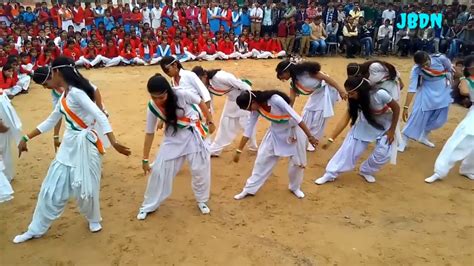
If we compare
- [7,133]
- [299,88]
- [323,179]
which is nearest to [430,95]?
[299,88]

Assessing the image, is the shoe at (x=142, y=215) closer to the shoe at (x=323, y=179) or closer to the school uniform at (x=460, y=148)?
the shoe at (x=323, y=179)

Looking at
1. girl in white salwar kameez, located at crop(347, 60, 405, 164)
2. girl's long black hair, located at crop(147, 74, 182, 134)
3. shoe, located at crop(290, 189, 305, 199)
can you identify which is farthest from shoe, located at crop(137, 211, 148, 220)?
girl in white salwar kameez, located at crop(347, 60, 405, 164)

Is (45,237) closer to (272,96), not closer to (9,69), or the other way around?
(272,96)

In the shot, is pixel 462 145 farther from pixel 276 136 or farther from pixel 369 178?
pixel 276 136

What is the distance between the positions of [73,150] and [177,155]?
3.25 feet

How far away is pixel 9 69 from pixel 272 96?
6947 mm

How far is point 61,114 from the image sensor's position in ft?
14.0

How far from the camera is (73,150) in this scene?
413 cm

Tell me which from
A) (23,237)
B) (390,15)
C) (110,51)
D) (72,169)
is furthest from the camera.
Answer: (390,15)

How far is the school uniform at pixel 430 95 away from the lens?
20.6 ft

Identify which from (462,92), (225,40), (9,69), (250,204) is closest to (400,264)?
(250,204)

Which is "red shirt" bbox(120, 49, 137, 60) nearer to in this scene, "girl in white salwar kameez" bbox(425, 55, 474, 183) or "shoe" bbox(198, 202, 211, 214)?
"shoe" bbox(198, 202, 211, 214)

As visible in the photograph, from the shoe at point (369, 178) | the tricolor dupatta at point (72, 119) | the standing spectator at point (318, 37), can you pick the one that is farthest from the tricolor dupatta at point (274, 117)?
the standing spectator at point (318, 37)

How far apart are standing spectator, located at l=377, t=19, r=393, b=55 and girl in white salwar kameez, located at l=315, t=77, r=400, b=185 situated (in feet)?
30.6
